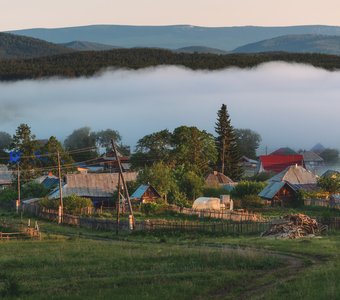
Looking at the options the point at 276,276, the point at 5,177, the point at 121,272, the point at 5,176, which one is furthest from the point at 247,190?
the point at 276,276

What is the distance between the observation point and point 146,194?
72125mm

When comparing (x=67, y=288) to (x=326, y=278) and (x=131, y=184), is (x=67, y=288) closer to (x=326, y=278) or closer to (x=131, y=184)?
(x=326, y=278)

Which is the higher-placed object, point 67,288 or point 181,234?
point 67,288

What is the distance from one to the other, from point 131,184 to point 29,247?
42852mm

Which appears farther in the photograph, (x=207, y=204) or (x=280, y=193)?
(x=280, y=193)

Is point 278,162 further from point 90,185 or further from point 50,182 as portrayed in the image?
point 90,185

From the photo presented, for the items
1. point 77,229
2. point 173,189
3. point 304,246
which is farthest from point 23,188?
point 304,246

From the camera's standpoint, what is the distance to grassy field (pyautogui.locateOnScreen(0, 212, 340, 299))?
63.0 ft

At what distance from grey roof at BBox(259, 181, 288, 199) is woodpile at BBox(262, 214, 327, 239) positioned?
106 feet

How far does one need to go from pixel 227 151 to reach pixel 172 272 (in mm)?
87092

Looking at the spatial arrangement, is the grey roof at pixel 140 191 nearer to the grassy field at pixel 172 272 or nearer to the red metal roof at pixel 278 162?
the grassy field at pixel 172 272

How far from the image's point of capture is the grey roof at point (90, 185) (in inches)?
2933

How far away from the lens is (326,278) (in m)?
20.5

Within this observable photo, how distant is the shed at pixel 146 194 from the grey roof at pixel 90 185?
4620 mm
